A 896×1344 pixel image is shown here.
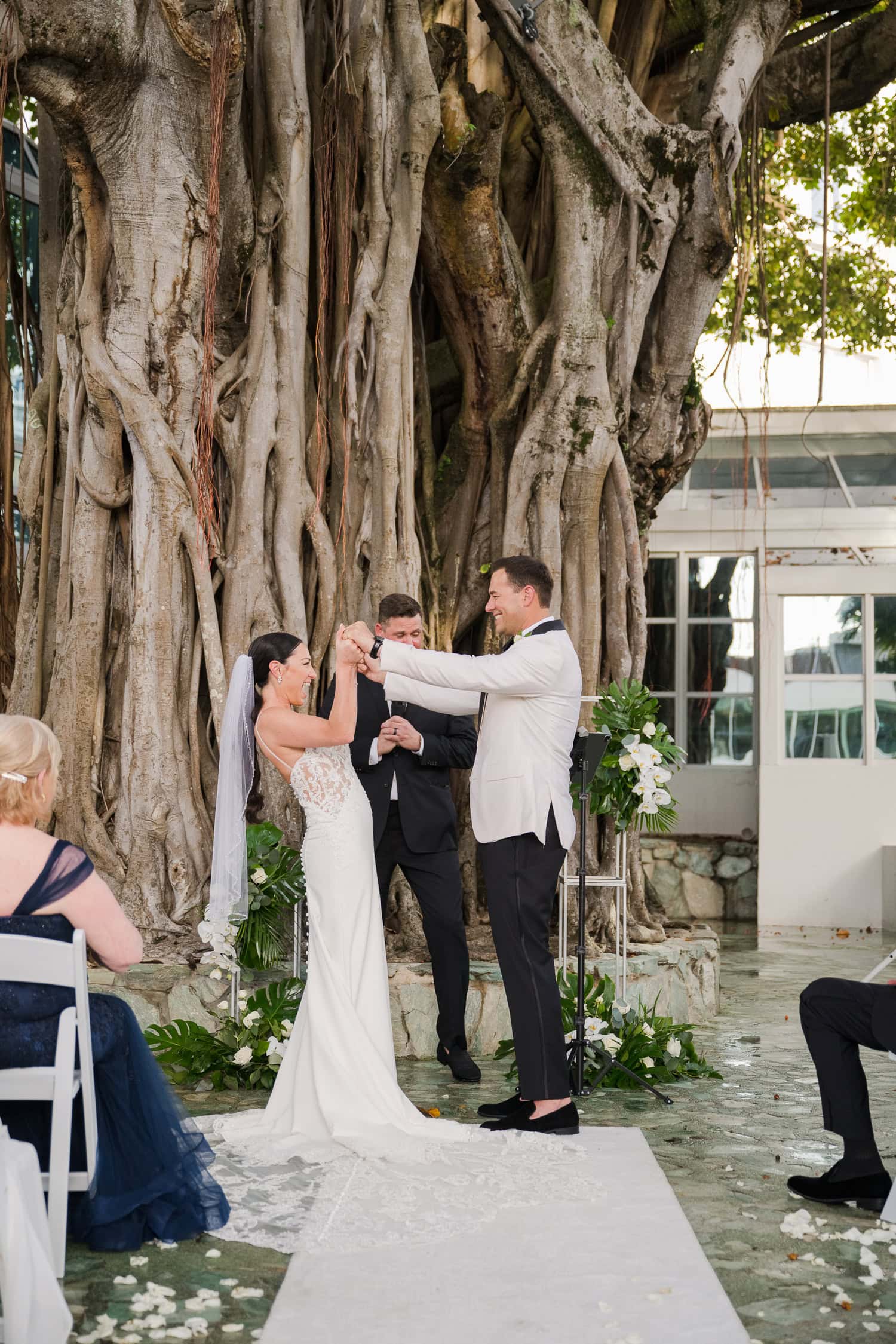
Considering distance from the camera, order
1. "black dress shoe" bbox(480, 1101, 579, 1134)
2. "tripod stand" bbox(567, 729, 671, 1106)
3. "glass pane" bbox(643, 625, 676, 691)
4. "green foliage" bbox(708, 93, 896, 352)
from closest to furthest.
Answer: "black dress shoe" bbox(480, 1101, 579, 1134)
"tripod stand" bbox(567, 729, 671, 1106)
"green foliage" bbox(708, 93, 896, 352)
"glass pane" bbox(643, 625, 676, 691)

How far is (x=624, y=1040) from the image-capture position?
461 cm

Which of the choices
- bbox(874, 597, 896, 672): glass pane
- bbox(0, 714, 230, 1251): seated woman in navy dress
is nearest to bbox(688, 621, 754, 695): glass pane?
bbox(874, 597, 896, 672): glass pane

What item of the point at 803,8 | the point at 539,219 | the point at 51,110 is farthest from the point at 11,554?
the point at 803,8

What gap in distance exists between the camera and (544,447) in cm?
593

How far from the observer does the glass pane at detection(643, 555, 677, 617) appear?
10250 mm

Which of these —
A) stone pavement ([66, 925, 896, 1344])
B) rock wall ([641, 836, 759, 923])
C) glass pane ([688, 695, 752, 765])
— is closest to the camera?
stone pavement ([66, 925, 896, 1344])

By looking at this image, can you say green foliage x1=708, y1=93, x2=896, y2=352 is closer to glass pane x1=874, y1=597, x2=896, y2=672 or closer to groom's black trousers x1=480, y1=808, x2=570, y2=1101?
glass pane x1=874, y1=597, x2=896, y2=672

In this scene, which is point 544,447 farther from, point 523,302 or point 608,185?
point 608,185

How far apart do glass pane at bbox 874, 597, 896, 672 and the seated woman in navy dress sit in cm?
760

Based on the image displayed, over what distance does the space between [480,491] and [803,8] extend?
3.38 m

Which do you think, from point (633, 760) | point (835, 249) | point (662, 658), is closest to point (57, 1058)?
point (633, 760)

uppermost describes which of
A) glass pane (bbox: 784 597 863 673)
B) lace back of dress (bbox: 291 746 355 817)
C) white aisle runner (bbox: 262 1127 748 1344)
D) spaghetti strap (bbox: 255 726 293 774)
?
glass pane (bbox: 784 597 863 673)

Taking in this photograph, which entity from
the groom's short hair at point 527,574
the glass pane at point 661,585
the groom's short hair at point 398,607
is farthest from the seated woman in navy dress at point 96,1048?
the glass pane at point 661,585

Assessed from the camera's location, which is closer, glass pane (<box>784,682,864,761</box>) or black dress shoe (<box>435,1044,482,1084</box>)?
black dress shoe (<box>435,1044,482,1084</box>)
